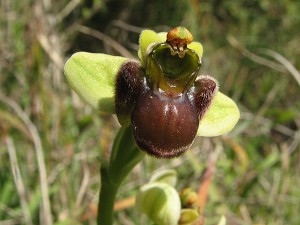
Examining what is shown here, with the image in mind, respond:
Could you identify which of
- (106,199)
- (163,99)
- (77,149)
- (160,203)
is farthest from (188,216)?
(77,149)

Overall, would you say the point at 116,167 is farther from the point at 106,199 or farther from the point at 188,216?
the point at 188,216

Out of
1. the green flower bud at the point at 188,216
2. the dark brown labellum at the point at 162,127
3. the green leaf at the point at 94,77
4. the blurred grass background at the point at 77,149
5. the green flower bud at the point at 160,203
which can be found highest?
the green leaf at the point at 94,77

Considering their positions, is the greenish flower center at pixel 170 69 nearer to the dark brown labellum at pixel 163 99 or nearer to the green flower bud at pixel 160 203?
the dark brown labellum at pixel 163 99

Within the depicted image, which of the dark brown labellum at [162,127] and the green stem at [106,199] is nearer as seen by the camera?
the dark brown labellum at [162,127]

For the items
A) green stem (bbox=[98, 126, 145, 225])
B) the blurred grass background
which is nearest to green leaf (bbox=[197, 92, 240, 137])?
green stem (bbox=[98, 126, 145, 225])

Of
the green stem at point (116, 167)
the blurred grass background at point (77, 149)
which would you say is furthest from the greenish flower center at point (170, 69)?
the blurred grass background at point (77, 149)

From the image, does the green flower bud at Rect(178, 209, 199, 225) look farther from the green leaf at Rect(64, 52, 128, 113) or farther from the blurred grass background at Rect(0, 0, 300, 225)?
the green leaf at Rect(64, 52, 128, 113)
